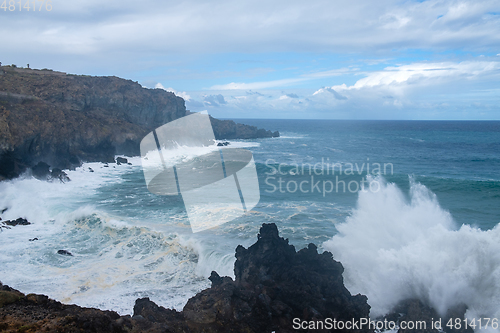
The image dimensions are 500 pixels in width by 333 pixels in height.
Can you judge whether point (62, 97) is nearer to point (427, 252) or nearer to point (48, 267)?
point (48, 267)

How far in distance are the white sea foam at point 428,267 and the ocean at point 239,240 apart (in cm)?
3

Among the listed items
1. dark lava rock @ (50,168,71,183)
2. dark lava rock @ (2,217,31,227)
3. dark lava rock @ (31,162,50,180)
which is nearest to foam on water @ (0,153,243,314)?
dark lava rock @ (2,217,31,227)

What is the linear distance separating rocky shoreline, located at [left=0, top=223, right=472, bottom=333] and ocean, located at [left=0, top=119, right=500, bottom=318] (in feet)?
4.05

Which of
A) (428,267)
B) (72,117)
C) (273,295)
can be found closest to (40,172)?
(72,117)

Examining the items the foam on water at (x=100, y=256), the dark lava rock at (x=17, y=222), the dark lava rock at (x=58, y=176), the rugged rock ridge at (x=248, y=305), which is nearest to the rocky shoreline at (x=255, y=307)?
the rugged rock ridge at (x=248, y=305)

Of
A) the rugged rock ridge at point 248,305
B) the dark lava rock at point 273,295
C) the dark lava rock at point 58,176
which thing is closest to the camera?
the rugged rock ridge at point 248,305

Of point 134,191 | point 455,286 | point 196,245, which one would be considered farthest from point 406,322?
point 134,191

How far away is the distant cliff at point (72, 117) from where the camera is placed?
89.9 ft

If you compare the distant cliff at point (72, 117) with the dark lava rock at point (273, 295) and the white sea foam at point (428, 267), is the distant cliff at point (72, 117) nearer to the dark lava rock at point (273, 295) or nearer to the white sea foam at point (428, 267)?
the dark lava rock at point (273, 295)

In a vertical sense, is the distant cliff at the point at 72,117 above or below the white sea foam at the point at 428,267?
above

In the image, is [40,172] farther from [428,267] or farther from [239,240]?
[428,267]

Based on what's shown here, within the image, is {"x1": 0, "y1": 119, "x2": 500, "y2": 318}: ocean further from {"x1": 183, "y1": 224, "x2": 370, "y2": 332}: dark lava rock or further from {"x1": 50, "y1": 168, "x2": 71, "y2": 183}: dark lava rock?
{"x1": 183, "y1": 224, "x2": 370, "y2": 332}: dark lava rock

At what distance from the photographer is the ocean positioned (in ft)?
32.8

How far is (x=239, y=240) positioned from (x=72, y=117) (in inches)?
1226
